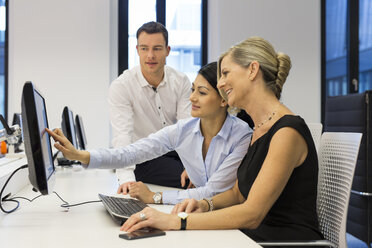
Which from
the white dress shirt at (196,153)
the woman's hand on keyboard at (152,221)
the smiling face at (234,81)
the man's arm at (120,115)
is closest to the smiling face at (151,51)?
the man's arm at (120,115)

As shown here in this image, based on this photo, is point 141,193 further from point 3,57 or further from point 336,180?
point 3,57

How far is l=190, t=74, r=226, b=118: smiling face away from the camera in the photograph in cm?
164

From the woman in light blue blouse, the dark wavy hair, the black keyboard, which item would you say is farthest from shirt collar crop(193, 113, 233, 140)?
the black keyboard

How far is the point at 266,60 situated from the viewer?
1.37m

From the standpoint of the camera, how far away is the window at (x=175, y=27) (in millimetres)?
5031

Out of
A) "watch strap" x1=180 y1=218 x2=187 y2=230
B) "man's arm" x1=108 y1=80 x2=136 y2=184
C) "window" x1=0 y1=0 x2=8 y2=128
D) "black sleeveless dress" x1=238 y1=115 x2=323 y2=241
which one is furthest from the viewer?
"window" x1=0 y1=0 x2=8 y2=128

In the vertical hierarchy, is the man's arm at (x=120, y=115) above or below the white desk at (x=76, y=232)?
above

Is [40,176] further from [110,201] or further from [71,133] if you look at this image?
[71,133]

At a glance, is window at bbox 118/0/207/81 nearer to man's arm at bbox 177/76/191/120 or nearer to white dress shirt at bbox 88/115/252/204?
man's arm at bbox 177/76/191/120

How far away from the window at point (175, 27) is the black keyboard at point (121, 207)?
149 inches

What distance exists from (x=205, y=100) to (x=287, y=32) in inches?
147

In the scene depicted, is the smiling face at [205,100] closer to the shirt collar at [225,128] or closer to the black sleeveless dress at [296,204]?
the shirt collar at [225,128]

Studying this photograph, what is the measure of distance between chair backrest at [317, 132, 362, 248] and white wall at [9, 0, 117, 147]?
3565 millimetres

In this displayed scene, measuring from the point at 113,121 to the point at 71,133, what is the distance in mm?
241
